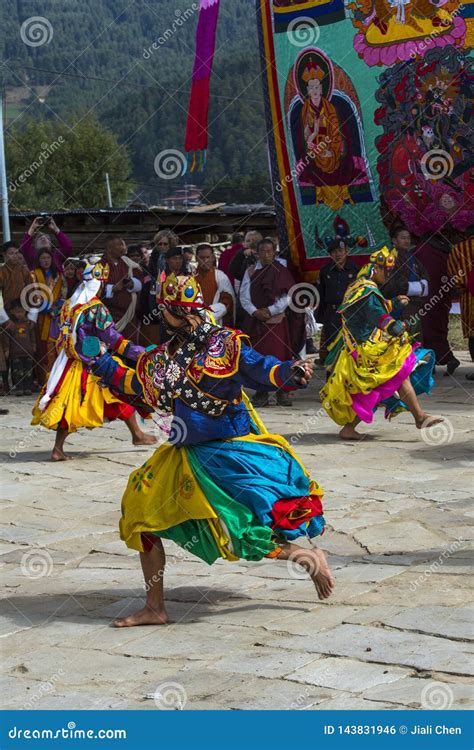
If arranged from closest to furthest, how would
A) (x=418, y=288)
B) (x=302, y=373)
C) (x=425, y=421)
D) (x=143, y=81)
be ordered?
(x=302, y=373)
(x=425, y=421)
(x=418, y=288)
(x=143, y=81)

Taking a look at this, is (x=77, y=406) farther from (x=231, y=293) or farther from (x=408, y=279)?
(x=408, y=279)

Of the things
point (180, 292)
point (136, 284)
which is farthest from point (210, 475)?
point (136, 284)

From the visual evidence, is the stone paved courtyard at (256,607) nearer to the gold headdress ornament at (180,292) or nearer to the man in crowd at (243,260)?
the gold headdress ornament at (180,292)

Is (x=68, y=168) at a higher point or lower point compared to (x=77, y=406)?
lower

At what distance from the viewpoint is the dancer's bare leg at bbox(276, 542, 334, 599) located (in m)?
5.78

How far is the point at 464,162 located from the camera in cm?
1302

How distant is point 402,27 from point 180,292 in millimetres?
7930

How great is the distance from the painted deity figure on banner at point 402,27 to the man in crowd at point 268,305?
2.24 meters

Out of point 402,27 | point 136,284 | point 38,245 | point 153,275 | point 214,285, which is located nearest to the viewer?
point 402,27

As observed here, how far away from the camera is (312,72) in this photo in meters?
13.8

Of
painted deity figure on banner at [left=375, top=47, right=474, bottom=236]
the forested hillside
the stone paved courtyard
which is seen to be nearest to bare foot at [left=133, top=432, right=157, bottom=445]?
the stone paved courtyard

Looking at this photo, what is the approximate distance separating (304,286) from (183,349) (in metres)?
7.60

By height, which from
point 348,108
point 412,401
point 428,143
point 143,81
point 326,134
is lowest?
point 412,401

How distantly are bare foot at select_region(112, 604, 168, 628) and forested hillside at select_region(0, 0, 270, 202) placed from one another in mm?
28362
